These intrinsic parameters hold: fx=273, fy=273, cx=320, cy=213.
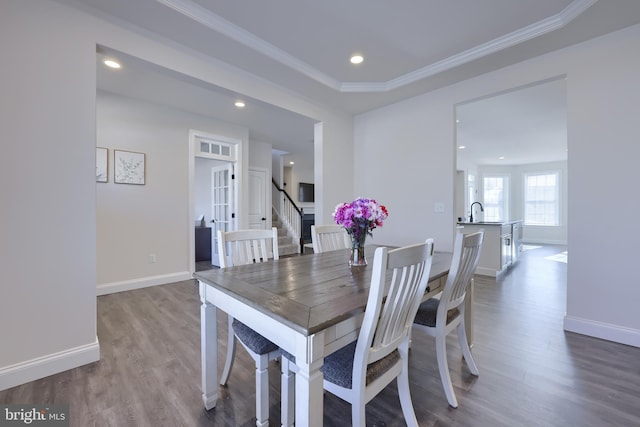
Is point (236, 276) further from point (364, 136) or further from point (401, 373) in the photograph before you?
point (364, 136)

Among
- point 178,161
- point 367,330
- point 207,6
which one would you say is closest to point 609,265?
point 367,330

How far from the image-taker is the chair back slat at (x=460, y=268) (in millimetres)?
1534

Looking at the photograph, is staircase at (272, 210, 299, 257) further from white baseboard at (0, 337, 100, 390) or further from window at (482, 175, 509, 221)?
window at (482, 175, 509, 221)

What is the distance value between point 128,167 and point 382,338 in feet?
13.1

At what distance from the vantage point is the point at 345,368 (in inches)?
45.2

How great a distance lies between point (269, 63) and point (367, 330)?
2649 mm

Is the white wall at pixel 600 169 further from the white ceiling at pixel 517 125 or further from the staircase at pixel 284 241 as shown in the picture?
the staircase at pixel 284 241

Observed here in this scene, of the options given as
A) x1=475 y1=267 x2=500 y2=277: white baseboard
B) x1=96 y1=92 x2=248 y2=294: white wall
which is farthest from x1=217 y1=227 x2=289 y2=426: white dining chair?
x1=475 y1=267 x2=500 y2=277: white baseboard

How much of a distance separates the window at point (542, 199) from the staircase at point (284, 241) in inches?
312

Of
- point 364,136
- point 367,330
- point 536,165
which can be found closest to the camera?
point 367,330

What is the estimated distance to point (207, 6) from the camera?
6.72 ft

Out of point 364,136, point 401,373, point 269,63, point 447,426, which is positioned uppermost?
point 269,63

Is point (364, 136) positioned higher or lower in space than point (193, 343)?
higher

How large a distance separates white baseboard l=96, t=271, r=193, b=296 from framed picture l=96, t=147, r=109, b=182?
4.49 feet
